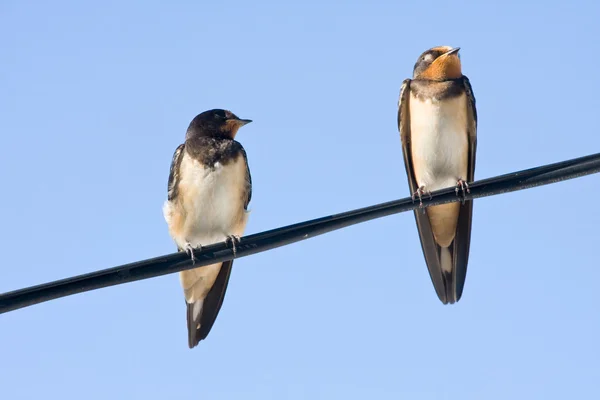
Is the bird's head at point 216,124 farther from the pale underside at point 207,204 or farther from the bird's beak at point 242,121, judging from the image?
the pale underside at point 207,204

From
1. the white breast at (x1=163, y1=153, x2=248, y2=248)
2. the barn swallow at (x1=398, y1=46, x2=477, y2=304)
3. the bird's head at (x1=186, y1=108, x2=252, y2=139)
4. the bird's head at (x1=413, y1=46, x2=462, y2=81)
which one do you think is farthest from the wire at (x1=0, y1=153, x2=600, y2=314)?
the bird's head at (x1=413, y1=46, x2=462, y2=81)

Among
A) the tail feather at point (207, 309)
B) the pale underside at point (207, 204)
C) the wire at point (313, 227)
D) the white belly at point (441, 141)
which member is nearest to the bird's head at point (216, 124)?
the pale underside at point (207, 204)

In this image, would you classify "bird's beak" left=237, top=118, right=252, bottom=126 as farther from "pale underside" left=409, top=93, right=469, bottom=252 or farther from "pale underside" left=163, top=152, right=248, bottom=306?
"pale underside" left=409, top=93, right=469, bottom=252

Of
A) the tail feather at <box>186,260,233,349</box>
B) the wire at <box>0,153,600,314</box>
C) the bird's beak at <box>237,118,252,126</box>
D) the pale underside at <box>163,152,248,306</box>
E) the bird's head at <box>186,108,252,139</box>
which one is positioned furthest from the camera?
the bird's beak at <box>237,118,252,126</box>

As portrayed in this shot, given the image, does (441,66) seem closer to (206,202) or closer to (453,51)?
(453,51)

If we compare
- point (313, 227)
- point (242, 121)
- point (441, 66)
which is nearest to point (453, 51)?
point (441, 66)

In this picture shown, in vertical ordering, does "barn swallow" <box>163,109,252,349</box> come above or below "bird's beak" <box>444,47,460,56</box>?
below

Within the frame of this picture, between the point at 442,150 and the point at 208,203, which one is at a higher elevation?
the point at 442,150
